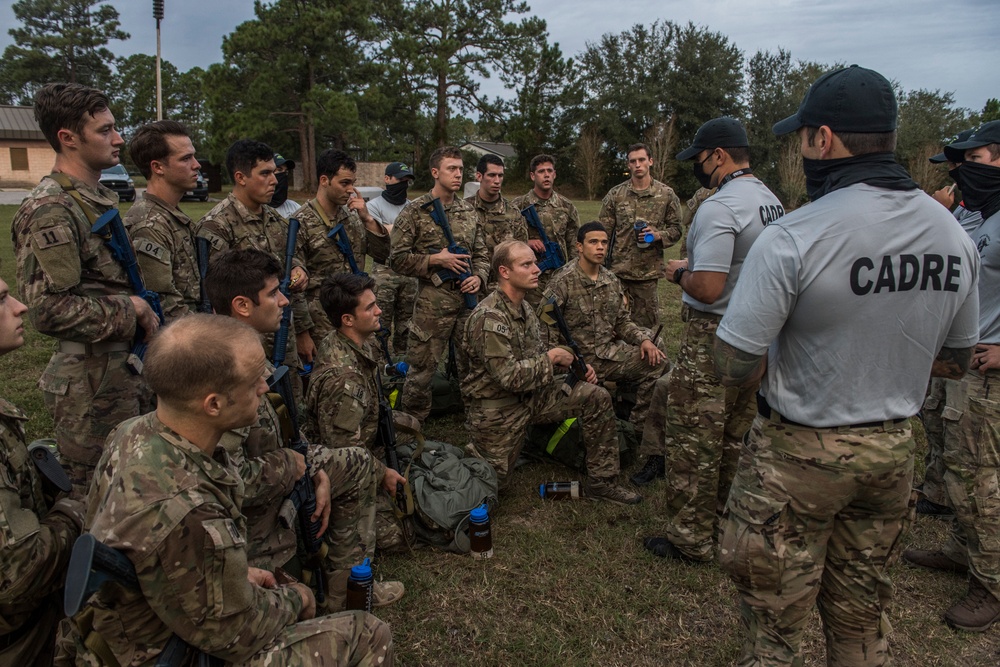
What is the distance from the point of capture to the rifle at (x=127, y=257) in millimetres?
3500

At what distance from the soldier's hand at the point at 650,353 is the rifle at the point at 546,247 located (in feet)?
6.16

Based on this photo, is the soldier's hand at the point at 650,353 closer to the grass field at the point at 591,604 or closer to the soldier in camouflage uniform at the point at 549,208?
the grass field at the point at 591,604

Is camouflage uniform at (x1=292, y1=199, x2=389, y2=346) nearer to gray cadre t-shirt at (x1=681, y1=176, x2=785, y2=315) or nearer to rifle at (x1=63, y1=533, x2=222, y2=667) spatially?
gray cadre t-shirt at (x1=681, y1=176, x2=785, y2=315)

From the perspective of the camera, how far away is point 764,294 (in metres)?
2.36

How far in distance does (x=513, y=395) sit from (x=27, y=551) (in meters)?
3.18

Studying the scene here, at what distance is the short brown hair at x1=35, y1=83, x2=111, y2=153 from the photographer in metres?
3.44

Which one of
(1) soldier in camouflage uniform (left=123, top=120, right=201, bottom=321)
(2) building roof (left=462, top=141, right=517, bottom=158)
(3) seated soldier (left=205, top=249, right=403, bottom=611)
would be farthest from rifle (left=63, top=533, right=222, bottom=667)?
(2) building roof (left=462, top=141, right=517, bottom=158)

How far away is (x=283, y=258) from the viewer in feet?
17.6

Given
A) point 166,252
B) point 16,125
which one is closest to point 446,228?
point 166,252

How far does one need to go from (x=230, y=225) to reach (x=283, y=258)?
506mm

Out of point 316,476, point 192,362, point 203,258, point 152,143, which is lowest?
point 316,476

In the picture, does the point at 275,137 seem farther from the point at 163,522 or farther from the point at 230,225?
the point at 163,522

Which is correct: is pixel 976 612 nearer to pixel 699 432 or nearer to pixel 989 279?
pixel 699 432

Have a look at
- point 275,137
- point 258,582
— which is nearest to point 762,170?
point 275,137
